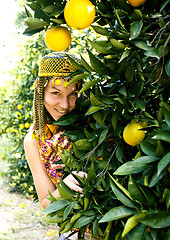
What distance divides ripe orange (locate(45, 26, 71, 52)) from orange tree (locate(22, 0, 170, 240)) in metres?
0.02

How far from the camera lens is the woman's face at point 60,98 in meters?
1.21

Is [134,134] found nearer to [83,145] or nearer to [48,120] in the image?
[83,145]

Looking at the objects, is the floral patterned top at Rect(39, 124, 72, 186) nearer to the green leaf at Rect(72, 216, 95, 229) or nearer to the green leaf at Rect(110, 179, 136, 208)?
the green leaf at Rect(72, 216, 95, 229)

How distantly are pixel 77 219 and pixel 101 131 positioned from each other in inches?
10.4

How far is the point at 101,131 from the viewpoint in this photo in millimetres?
837

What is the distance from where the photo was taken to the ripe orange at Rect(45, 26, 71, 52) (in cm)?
81

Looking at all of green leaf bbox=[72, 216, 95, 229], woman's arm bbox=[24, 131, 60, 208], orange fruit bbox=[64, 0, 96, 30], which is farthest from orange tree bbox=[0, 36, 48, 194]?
green leaf bbox=[72, 216, 95, 229]

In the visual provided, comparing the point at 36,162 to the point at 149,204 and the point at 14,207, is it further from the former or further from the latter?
the point at 14,207

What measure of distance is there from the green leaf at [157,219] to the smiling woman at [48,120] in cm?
67

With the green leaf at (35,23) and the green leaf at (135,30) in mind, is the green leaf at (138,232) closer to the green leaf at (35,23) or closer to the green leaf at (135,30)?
the green leaf at (135,30)

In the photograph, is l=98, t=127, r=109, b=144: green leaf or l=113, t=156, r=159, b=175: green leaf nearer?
l=113, t=156, r=159, b=175: green leaf

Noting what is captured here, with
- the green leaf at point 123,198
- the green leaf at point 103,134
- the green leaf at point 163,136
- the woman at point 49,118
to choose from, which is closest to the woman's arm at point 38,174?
the woman at point 49,118

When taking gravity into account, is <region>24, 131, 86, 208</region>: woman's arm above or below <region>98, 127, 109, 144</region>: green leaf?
below

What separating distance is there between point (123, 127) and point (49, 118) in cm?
63
